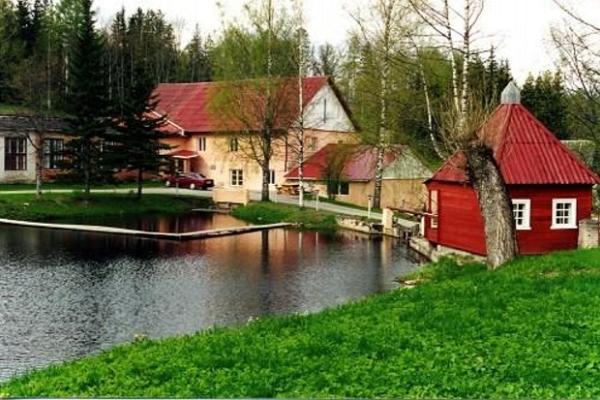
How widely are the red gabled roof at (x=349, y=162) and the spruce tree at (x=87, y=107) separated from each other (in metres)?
9.38

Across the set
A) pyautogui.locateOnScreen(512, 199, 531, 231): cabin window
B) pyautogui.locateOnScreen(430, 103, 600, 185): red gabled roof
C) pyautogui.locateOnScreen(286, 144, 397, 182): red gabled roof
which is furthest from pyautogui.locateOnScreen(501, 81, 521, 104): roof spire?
pyautogui.locateOnScreen(286, 144, 397, 182): red gabled roof

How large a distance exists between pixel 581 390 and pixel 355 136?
90.2 ft

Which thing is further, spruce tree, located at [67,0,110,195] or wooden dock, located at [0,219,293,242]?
spruce tree, located at [67,0,110,195]

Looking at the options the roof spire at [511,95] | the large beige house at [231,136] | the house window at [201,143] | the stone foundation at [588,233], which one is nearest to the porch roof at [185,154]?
the large beige house at [231,136]

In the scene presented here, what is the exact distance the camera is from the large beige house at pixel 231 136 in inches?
1522

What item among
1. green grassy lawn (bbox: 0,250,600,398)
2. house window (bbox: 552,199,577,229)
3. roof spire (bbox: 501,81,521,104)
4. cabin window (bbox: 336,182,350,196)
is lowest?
green grassy lawn (bbox: 0,250,600,398)

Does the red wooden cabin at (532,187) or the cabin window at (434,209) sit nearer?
the red wooden cabin at (532,187)

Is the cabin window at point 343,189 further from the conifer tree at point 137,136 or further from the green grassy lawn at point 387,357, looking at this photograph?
the green grassy lawn at point 387,357

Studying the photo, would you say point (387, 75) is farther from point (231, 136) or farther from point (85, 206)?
point (85, 206)

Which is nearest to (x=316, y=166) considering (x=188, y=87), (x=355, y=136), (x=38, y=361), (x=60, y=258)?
(x=355, y=136)

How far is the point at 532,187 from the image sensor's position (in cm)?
1798

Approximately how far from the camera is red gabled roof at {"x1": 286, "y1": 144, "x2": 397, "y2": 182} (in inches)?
1284

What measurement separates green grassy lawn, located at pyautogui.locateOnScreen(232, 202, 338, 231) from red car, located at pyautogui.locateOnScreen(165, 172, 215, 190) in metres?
7.26

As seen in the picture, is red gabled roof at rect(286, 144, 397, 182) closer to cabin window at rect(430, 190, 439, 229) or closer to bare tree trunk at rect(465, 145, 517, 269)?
cabin window at rect(430, 190, 439, 229)
